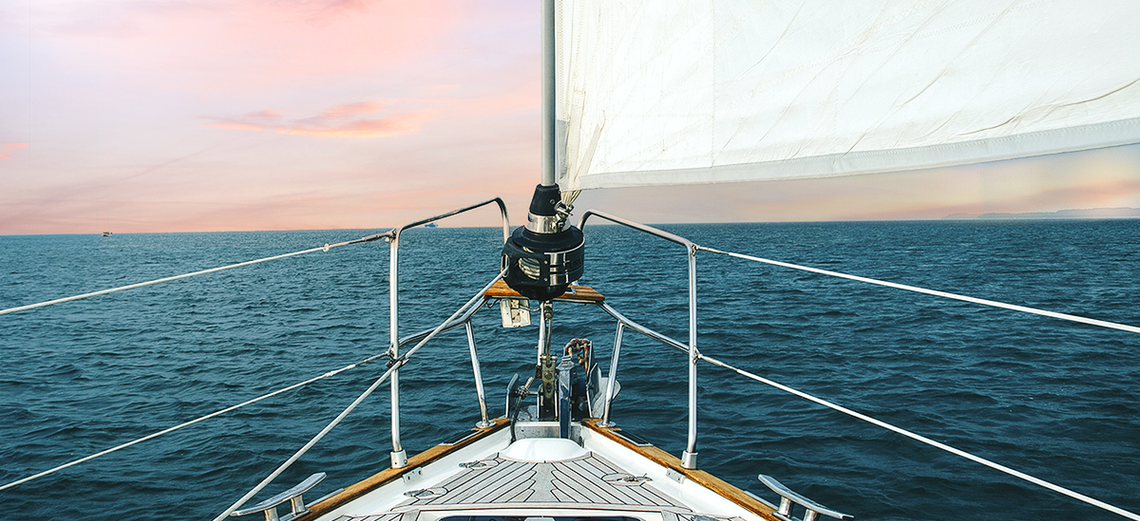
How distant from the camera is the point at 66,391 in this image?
438 inches

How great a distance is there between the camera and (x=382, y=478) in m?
2.81

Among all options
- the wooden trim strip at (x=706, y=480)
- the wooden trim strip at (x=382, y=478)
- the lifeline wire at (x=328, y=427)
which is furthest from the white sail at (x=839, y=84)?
the wooden trim strip at (x=382, y=478)

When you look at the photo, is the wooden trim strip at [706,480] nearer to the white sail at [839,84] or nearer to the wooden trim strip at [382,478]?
the wooden trim strip at [382,478]

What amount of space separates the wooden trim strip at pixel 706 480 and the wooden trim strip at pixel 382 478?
29.9 inches

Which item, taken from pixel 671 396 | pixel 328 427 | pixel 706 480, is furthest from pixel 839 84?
pixel 671 396

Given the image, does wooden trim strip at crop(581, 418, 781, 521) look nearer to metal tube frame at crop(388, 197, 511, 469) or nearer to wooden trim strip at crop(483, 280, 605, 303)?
wooden trim strip at crop(483, 280, 605, 303)

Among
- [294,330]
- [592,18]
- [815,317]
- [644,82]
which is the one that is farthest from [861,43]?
[294,330]

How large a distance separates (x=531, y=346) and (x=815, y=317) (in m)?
8.60

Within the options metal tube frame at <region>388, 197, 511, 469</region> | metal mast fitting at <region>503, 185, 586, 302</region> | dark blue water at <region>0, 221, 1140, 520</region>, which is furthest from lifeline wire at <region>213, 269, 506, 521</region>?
dark blue water at <region>0, 221, 1140, 520</region>

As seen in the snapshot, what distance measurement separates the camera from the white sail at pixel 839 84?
1267 millimetres

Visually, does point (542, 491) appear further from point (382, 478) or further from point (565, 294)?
point (565, 294)

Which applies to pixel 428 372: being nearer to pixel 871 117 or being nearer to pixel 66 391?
pixel 66 391

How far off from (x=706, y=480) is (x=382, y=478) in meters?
1.60

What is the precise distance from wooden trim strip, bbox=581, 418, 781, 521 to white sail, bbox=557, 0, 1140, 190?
146 cm
